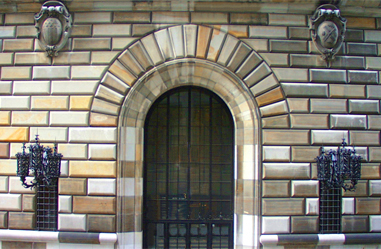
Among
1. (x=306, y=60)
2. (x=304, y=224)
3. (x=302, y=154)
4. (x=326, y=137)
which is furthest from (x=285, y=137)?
(x=304, y=224)

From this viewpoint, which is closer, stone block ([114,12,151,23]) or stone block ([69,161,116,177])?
stone block ([69,161,116,177])

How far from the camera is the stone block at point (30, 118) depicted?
27.7 ft

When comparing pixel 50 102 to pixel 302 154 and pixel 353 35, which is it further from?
pixel 353 35

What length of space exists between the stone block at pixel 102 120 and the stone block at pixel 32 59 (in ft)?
7.13

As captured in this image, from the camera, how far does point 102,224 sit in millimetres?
8234

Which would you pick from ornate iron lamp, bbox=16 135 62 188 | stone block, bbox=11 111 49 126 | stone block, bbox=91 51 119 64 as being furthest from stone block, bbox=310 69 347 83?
stone block, bbox=11 111 49 126

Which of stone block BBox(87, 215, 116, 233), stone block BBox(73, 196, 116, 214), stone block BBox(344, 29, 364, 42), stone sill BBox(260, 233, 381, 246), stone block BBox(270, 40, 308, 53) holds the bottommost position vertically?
stone sill BBox(260, 233, 381, 246)

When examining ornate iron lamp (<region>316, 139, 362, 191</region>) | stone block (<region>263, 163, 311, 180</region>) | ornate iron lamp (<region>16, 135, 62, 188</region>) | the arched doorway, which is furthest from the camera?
the arched doorway

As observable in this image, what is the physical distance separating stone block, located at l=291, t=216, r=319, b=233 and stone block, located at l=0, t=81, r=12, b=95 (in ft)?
30.2

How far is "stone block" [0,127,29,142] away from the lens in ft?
27.8

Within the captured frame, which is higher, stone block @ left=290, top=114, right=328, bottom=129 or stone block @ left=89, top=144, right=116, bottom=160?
stone block @ left=290, top=114, right=328, bottom=129

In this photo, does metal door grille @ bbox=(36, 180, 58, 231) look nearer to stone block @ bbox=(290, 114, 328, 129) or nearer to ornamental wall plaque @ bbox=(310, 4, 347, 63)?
stone block @ bbox=(290, 114, 328, 129)

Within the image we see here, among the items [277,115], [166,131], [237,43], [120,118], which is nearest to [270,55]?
[237,43]

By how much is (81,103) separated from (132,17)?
2962mm
